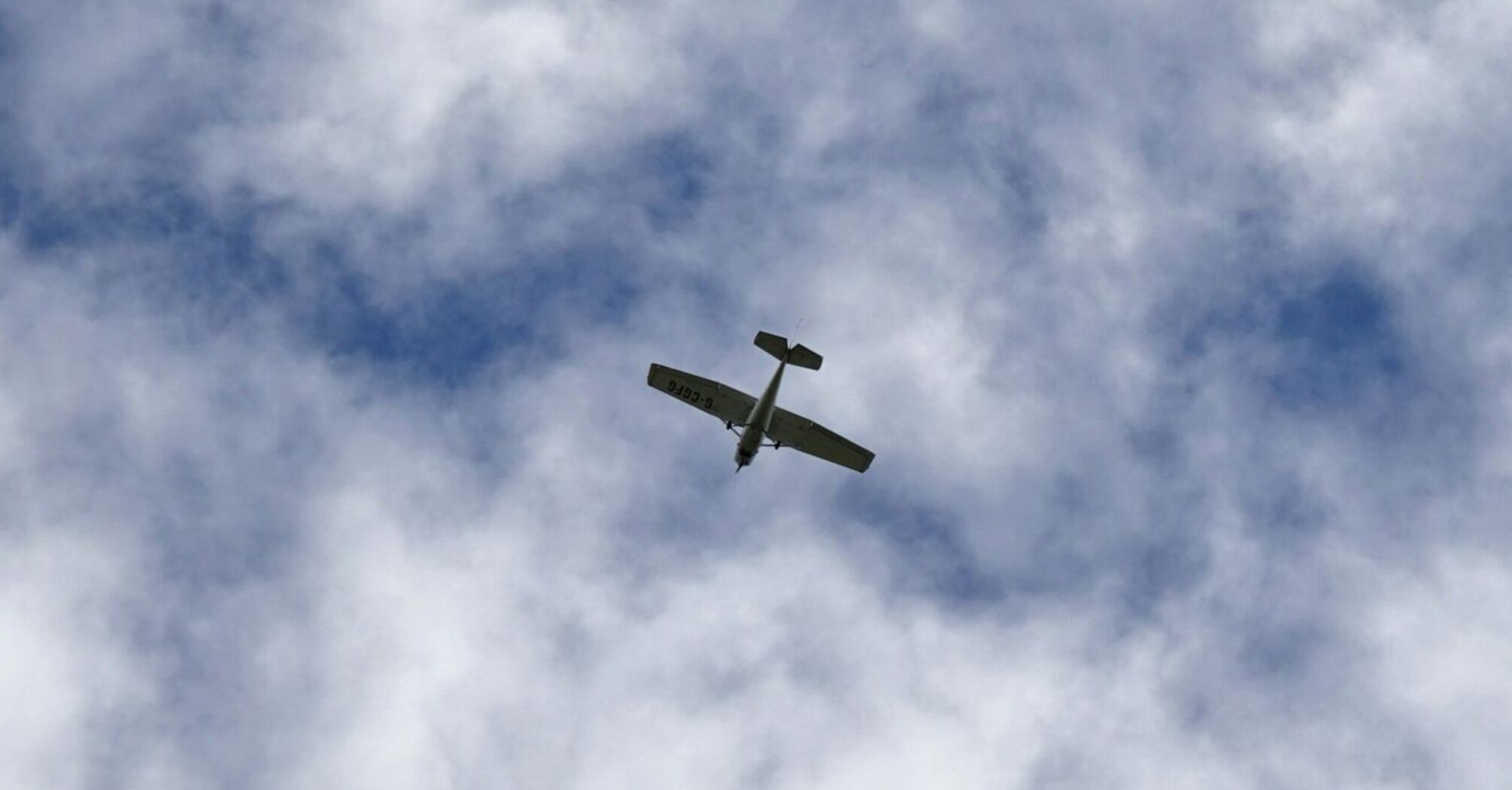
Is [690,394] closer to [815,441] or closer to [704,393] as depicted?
[704,393]

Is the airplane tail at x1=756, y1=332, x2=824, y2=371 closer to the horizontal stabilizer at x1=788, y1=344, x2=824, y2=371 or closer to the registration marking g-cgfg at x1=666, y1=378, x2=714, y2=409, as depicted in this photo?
the horizontal stabilizer at x1=788, y1=344, x2=824, y2=371

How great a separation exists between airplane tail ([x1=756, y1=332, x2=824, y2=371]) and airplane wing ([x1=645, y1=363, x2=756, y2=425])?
698cm

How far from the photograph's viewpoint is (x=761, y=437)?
96.6 m

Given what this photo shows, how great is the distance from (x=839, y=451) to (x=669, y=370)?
12375 millimetres

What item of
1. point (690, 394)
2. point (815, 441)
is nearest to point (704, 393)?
point (690, 394)

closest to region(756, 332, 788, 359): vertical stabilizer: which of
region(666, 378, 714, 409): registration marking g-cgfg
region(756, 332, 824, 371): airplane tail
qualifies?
region(756, 332, 824, 371): airplane tail

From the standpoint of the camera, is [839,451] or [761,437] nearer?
[761,437]

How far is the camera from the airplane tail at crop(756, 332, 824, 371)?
302 feet

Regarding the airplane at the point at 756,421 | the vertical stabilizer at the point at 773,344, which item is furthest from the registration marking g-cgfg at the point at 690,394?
the vertical stabilizer at the point at 773,344

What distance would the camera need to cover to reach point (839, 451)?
103312mm

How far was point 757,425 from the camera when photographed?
95500mm

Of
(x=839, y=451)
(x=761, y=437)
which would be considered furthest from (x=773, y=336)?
(x=839, y=451)

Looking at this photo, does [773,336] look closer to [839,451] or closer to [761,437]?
[761,437]

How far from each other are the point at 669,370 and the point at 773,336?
32.2 feet
